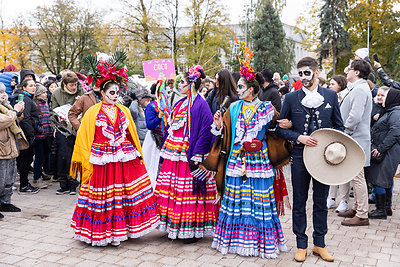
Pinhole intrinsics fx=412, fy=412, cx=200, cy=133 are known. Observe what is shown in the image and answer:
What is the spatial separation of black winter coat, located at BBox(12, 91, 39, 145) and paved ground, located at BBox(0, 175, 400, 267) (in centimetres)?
176

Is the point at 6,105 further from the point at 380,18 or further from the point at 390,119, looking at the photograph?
the point at 380,18


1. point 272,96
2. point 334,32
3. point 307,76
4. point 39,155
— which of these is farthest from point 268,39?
point 307,76

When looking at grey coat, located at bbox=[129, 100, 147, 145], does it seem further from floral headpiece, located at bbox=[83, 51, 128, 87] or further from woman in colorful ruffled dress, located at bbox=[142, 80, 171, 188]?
floral headpiece, located at bbox=[83, 51, 128, 87]

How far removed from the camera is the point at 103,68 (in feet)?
17.0

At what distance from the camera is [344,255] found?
484 centimetres

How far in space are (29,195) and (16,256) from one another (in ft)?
10.2

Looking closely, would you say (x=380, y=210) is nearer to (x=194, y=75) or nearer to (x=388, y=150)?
(x=388, y=150)

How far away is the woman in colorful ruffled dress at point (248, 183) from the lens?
4707 mm

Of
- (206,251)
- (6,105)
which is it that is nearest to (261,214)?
(206,251)

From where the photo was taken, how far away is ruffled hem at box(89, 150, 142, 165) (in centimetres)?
500

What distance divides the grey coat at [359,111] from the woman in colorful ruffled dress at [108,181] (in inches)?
121

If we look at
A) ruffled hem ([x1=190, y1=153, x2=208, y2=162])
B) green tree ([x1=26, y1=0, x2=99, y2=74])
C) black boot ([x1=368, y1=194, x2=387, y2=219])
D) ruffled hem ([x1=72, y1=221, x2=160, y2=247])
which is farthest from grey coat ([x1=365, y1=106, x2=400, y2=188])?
green tree ([x1=26, y1=0, x2=99, y2=74])

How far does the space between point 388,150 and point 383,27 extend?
2436 cm

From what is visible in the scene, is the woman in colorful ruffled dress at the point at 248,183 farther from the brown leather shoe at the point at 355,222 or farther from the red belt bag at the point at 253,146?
the brown leather shoe at the point at 355,222
